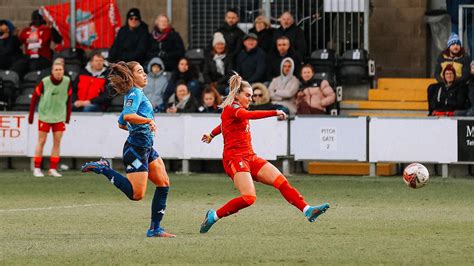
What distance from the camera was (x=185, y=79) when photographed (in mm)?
26328

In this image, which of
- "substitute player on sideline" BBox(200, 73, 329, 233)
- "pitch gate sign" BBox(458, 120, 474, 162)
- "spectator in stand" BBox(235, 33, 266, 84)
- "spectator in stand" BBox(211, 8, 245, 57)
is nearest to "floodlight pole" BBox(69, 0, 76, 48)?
"spectator in stand" BBox(211, 8, 245, 57)

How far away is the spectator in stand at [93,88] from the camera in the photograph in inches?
1036

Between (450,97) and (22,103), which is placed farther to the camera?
(22,103)

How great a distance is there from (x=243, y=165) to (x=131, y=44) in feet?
40.1

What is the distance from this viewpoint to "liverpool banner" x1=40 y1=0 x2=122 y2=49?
29.0m

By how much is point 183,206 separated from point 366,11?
949cm

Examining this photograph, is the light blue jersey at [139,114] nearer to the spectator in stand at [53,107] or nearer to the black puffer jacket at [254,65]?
the spectator in stand at [53,107]

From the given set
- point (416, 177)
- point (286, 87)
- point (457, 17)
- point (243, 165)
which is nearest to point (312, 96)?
point (286, 87)

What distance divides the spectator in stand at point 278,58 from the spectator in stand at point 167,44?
180cm

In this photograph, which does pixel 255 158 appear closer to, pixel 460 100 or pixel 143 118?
pixel 143 118

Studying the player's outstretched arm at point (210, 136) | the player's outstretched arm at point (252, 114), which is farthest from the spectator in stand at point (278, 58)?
the player's outstretched arm at point (252, 114)

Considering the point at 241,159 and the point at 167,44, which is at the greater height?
the point at 167,44

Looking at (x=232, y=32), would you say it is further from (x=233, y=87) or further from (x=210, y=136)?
(x=233, y=87)

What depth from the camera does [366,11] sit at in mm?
27297
